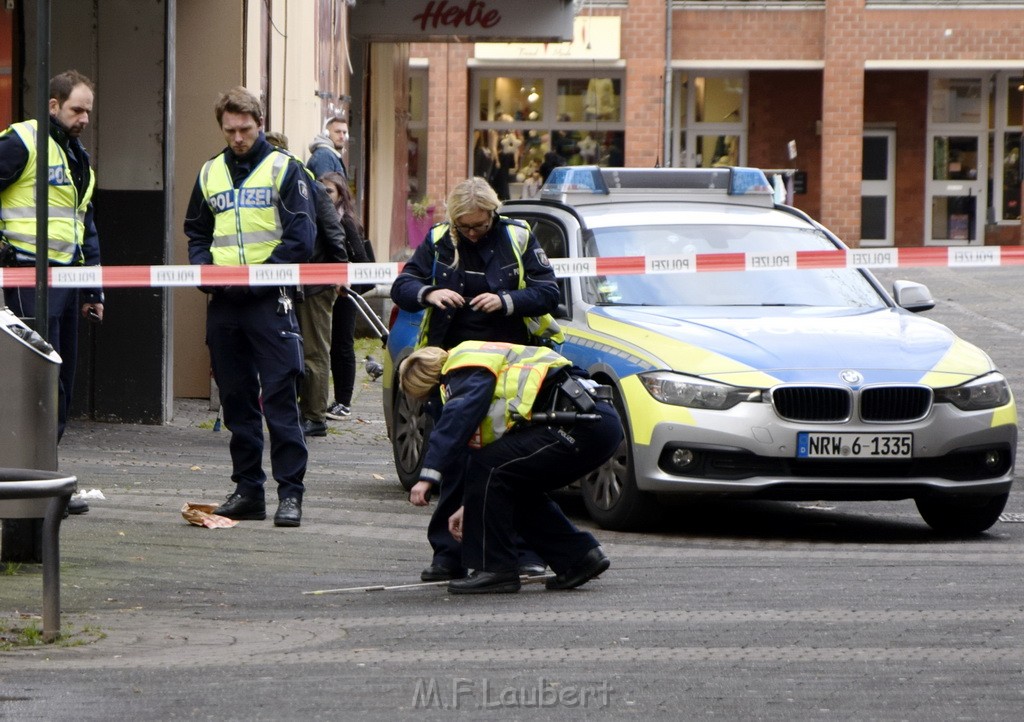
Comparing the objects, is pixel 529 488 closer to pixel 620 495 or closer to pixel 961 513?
pixel 620 495

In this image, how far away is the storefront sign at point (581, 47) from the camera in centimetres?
4216

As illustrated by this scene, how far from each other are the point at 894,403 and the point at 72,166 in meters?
3.97

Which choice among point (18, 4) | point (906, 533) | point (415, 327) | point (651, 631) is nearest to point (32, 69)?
point (18, 4)

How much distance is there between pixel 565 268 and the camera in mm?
9797

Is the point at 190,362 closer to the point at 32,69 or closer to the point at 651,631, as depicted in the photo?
the point at 32,69

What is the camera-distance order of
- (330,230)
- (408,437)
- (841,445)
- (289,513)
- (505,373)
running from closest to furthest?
(505,373) < (841,445) < (289,513) < (408,437) < (330,230)

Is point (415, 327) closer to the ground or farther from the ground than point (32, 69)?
closer to the ground

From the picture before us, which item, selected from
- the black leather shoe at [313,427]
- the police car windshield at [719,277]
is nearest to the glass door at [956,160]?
the black leather shoe at [313,427]

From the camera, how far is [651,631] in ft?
21.3

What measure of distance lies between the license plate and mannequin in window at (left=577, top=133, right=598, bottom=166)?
36.6 m

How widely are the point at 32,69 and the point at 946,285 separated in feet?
62.0

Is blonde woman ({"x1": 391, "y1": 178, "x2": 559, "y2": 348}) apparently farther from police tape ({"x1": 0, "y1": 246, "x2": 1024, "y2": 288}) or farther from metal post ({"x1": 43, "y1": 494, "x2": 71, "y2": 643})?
metal post ({"x1": 43, "y1": 494, "x2": 71, "y2": 643})

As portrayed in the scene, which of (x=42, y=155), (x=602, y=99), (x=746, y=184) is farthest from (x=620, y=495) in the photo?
(x=602, y=99)

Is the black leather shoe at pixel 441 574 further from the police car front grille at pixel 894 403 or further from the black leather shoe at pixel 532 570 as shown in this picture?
the police car front grille at pixel 894 403
